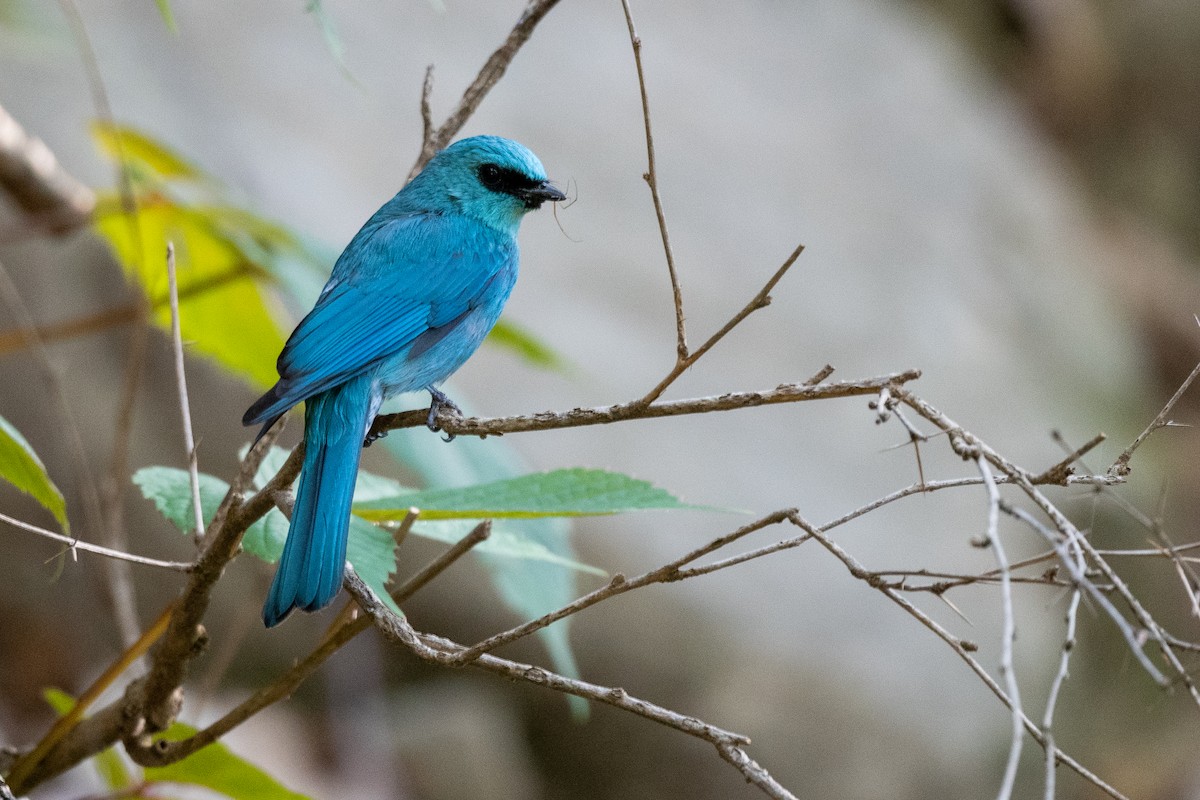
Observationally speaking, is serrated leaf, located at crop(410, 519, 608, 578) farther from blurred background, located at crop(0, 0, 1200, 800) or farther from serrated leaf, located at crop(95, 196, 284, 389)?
blurred background, located at crop(0, 0, 1200, 800)

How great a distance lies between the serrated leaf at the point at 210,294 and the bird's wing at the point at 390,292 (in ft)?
0.62

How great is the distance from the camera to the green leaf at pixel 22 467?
1641 mm

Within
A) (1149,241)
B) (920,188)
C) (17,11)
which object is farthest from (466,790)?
(1149,241)

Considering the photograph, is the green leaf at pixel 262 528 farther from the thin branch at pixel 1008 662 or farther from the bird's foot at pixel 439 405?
the thin branch at pixel 1008 662

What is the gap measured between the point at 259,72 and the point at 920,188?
5.24 m

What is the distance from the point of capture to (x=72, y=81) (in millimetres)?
6156

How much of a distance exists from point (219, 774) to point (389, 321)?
1.24 metres

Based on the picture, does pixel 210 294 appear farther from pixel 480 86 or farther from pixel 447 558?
pixel 447 558

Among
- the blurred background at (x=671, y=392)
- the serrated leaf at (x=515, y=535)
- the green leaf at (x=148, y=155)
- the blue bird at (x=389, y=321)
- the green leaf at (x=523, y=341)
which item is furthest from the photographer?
the blurred background at (x=671, y=392)

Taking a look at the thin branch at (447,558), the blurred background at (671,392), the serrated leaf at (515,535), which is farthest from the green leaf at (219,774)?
the blurred background at (671,392)

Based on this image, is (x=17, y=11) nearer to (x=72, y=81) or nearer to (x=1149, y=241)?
(x=72, y=81)

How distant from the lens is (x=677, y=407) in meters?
1.52

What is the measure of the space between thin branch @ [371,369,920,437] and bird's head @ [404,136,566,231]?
1663 millimetres

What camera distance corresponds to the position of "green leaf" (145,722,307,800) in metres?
2.01
